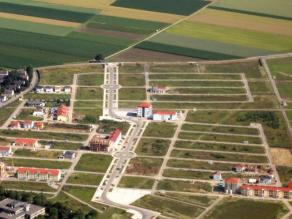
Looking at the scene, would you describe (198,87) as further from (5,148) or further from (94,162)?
(5,148)

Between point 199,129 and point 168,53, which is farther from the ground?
point 168,53

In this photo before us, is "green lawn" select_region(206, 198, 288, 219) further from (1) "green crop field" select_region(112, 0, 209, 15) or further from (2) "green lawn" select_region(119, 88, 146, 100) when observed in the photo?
(1) "green crop field" select_region(112, 0, 209, 15)

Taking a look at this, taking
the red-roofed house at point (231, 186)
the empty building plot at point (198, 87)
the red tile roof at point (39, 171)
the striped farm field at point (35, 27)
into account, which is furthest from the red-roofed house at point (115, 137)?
the striped farm field at point (35, 27)

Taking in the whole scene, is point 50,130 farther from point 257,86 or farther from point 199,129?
point 257,86

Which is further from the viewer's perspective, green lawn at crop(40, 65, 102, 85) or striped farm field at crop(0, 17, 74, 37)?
striped farm field at crop(0, 17, 74, 37)

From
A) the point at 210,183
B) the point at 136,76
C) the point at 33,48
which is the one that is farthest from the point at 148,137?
the point at 33,48

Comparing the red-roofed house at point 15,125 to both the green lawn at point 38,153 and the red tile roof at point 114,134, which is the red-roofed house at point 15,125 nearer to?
the green lawn at point 38,153

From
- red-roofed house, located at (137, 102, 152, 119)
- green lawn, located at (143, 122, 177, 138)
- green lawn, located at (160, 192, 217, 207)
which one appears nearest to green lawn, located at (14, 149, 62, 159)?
green lawn, located at (143, 122, 177, 138)
